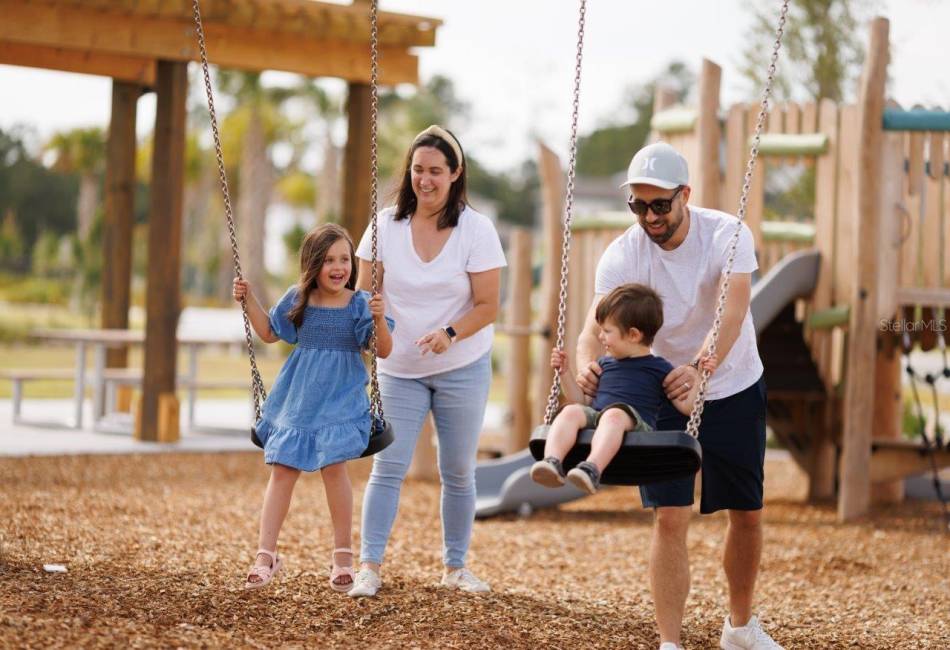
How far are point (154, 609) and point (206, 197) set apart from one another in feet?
206

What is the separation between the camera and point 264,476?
33.5ft

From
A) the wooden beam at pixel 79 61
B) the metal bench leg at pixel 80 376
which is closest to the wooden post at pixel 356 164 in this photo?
the wooden beam at pixel 79 61

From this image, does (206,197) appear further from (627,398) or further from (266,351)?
(627,398)

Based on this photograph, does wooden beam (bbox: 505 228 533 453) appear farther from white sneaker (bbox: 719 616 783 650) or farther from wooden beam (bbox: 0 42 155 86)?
white sneaker (bbox: 719 616 783 650)

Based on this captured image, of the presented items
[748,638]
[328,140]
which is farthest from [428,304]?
[328,140]

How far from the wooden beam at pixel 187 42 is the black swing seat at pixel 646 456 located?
7.25 meters

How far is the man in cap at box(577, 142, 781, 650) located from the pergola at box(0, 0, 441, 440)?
22.5ft

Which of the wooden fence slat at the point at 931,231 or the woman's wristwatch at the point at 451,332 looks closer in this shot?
the woman's wristwatch at the point at 451,332

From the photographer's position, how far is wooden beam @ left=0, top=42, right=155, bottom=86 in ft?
38.6

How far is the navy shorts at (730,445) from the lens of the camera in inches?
179

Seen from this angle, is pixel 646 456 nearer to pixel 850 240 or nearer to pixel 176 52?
pixel 850 240

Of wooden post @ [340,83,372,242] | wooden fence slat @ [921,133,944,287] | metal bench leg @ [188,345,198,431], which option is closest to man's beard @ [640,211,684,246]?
wooden fence slat @ [921,133,944,287]

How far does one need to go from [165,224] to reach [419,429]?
6.18 meters

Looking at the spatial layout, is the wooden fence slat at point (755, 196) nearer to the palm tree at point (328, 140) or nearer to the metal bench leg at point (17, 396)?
the metal bench leg at point (17, 396)
